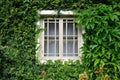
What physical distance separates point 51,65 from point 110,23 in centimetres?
190

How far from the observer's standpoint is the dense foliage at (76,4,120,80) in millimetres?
7844

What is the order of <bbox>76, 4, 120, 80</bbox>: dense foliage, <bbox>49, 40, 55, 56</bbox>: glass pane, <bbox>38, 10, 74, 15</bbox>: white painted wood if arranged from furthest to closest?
<bbox>49, 40, 55, 56</bbox>: glass pane < <bbox>38, 10, 74, 15</bbox>: white painted wood < <bbox>76, 4, 120, 80</bbox>: dense foliage

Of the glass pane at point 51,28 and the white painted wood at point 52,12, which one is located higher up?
the white painted wood at point 52,12

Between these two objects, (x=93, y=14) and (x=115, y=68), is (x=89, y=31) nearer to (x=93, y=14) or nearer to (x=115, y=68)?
(x=93, y=14)

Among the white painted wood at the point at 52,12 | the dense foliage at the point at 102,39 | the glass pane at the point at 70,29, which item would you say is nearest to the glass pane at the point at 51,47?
the glass pane at the point at 70,29

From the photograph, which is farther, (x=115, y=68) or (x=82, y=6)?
(x=82, y=6)

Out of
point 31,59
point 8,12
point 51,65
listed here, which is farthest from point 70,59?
point 8,12

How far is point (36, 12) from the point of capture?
8258 mm

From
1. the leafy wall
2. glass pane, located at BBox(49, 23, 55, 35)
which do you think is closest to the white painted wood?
the leafy wall

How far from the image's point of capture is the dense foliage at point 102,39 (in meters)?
7.84

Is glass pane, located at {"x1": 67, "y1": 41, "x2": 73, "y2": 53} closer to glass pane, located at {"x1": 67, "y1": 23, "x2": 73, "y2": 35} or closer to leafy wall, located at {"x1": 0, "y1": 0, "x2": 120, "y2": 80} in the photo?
glass pane, located at {"x1": 67, "y1": 23, "x2": 73, "y2": 35}

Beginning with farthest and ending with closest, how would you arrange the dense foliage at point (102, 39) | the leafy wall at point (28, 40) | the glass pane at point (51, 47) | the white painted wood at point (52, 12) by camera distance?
the glass pane at point (51, 47), the white painted wood at point (52, 12), the leafy wall at point (28, 40), the dense foliage at point (102, 39)

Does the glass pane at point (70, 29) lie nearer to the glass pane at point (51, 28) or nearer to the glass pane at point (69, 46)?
the glass pane at point (69, 46)

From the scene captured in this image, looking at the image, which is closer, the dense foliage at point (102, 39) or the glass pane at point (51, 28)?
the dense foliage at point (102, 39)
